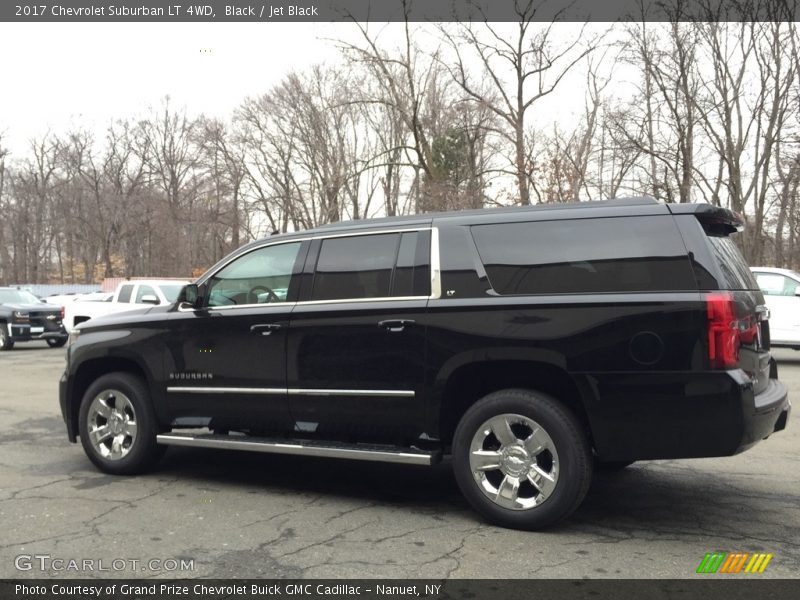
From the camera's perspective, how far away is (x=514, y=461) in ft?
15.1

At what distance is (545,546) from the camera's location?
4.32m

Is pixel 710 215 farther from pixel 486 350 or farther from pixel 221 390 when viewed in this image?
pixel 221 390

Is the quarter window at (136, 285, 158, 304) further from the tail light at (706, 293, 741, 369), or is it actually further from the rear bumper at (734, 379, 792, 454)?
the tail light at (706, 293, 741, 369)

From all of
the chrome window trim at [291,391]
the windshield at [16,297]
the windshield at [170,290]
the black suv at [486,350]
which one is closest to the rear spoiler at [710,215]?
the black suv at [486,350]

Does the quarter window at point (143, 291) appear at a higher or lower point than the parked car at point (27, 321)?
higher

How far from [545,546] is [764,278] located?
42.2 feet

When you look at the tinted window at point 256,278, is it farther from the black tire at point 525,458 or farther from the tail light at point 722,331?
the tail light at point 722,331

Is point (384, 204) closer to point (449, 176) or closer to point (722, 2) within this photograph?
point (449, 176)

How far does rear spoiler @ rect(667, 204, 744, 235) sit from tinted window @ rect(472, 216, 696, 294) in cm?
10

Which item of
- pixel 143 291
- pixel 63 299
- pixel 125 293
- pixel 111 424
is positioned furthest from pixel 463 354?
pixel 63 299

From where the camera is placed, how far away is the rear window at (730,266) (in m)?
4.41

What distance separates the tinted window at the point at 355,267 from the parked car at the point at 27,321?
18.3 m

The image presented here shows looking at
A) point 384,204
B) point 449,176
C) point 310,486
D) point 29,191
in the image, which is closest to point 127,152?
point 29,191

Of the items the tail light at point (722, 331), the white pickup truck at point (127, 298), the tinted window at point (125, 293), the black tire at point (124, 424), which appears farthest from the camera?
the tinted window at point (125, 293)
